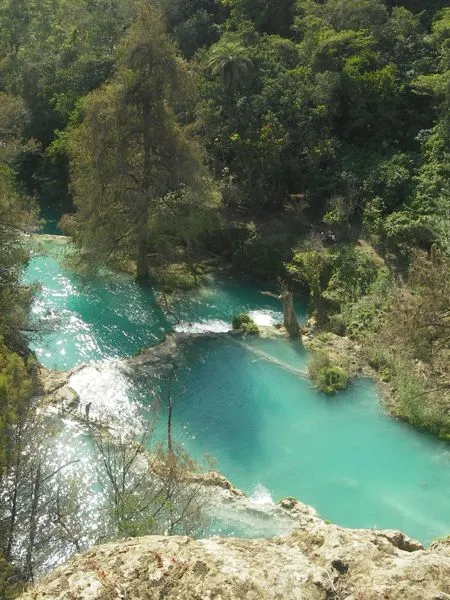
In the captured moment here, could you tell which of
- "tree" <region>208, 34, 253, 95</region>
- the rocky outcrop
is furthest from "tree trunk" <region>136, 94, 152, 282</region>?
the rocky outcrop

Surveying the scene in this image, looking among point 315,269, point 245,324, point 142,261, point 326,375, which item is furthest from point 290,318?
point 142,261

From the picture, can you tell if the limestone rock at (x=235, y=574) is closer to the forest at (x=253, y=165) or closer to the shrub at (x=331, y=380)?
the forest at (x=253, y=165)

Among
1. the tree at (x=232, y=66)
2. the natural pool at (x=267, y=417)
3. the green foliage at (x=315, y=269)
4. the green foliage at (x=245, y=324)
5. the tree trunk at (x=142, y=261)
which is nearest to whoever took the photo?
the natural pool at (x=267, y=417)

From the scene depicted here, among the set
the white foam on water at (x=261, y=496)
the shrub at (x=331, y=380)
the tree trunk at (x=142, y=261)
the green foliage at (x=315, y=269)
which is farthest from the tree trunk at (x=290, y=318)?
the white foam on water at (x=261, y=496)

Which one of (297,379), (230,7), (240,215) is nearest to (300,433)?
(297,379)

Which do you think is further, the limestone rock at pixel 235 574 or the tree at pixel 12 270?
the tree at pixel 12 270

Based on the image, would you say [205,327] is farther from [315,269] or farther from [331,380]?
[331,380]

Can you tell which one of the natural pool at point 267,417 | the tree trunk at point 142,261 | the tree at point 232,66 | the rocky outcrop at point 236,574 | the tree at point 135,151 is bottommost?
the rocky outcrop at point 236,574

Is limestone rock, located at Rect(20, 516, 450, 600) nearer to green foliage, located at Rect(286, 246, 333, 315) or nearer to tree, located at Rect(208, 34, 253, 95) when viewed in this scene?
green foliage, located at Rect(286, 246, 333, 315)
